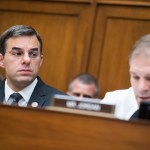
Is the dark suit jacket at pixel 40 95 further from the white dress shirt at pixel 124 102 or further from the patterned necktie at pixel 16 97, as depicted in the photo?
the white dress shirt at pixel 124 102

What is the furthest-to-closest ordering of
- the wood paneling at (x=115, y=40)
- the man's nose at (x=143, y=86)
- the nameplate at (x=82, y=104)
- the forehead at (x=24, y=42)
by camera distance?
the wood paneling at (x=115, y=40) < the forehead at (x=24, y=42) < the man's nose at (x=143, y=86) < the nameplate at (x=82, y=104)

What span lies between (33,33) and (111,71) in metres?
0.76

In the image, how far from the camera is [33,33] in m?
1.61

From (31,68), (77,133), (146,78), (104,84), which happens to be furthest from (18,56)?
(104,84)

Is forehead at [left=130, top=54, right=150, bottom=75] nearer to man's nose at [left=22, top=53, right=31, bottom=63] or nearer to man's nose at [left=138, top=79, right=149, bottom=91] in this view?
man's nose at [left=138, top=79, right=149, bottom=91]

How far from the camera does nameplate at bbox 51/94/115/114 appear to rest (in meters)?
0.96

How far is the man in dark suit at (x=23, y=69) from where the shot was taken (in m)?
1.52

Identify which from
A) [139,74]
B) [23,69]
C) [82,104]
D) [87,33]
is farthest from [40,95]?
[87,33]

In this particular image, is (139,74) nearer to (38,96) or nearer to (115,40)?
(38,96)

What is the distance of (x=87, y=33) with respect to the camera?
2.30 m

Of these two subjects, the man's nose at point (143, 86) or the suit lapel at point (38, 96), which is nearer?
the man's nose at point (143, 86)

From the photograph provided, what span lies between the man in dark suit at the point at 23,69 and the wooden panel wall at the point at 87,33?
0.72m

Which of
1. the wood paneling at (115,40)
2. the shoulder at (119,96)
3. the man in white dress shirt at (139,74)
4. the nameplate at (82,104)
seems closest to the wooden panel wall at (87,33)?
the wood paneling at (115,40)

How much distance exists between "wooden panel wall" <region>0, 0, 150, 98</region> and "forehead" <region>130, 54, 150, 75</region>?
37.1 inches
